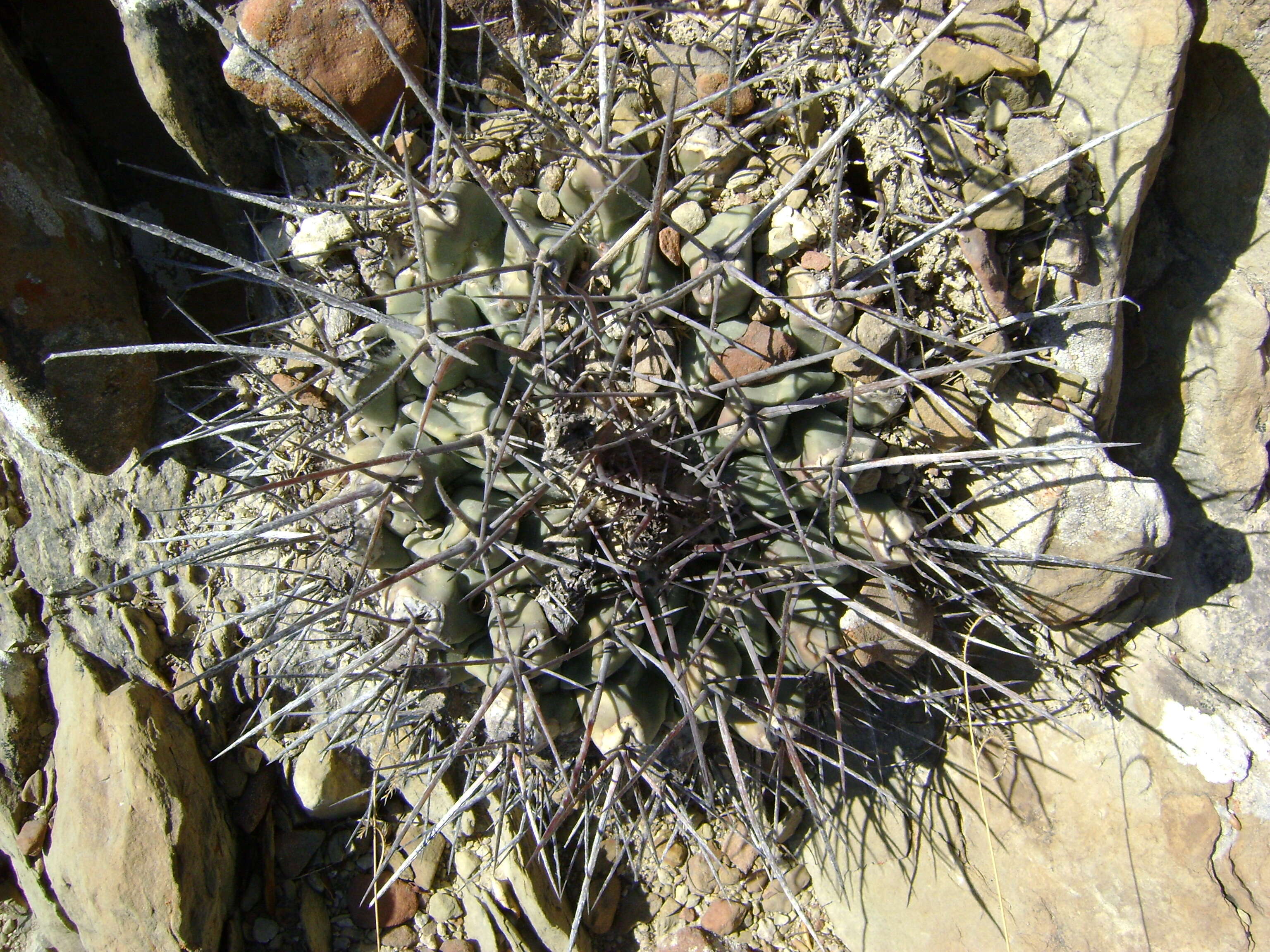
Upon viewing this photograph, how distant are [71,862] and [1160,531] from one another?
9.73ft

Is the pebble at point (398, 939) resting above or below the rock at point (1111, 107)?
below

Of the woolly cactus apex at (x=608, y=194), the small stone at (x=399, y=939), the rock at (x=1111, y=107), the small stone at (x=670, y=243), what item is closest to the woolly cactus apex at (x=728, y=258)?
the small stone at (x=670, y=243)

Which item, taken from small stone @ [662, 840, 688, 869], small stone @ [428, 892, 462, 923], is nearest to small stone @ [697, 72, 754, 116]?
small stone @ [662, 840, 688, 869]

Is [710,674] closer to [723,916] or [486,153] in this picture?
[723,916]

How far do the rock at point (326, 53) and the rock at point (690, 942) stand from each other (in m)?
2.42

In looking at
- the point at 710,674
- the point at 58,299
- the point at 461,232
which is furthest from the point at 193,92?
the point at 710,674

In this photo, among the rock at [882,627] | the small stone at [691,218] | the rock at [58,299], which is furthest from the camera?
the rock at [58,299]

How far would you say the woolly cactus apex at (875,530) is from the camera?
1.64m

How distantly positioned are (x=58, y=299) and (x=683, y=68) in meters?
1.57

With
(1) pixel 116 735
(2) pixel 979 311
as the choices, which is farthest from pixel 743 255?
(1) pixel 116 735

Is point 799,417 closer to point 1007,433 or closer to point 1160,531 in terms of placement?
point 1007,433

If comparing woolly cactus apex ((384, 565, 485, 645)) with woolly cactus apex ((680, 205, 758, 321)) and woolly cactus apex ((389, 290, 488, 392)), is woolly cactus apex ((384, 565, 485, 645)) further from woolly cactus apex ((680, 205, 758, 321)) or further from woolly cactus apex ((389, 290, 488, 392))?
woolly cactus apex ((680, 205, 758, 321))

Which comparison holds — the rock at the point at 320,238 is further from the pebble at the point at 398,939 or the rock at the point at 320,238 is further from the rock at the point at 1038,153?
the pebble at the point at 398,939

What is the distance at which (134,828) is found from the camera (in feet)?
7.00
